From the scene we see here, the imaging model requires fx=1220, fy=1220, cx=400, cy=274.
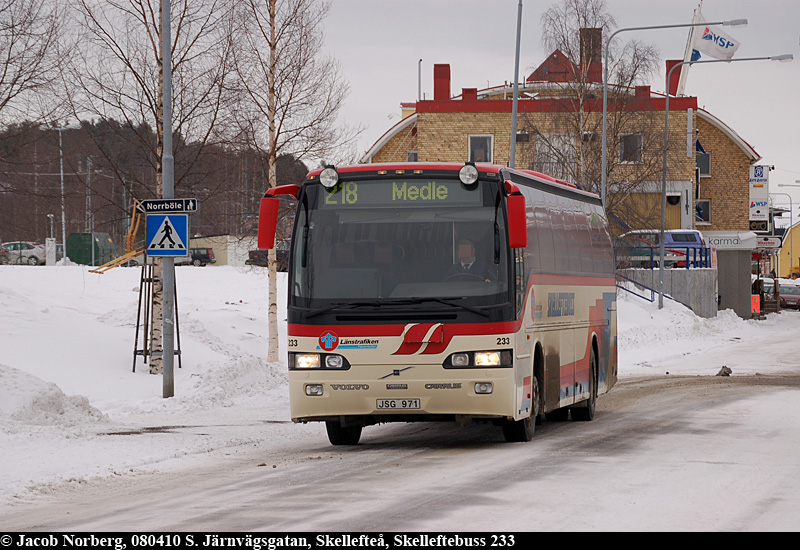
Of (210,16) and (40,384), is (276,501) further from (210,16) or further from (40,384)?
(210,16)

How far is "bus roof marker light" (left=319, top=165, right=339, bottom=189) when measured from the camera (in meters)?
13.1

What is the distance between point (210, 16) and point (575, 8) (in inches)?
1051

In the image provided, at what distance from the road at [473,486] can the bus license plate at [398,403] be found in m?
0.51

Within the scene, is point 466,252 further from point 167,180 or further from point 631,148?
point 631,148

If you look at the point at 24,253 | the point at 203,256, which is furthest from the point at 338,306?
the point at 203,256

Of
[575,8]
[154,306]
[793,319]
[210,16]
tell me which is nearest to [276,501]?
[154,306]

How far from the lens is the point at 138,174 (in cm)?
2216

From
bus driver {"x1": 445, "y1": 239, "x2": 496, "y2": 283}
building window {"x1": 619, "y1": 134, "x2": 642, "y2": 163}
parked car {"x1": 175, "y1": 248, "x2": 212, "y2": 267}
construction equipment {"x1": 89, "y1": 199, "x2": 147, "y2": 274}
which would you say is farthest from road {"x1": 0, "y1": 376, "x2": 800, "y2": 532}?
parked car {"x1": 175, "y1": 248, "x2": 212, "y2": 267}

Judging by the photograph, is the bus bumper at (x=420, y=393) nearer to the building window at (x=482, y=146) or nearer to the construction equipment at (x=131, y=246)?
the construction equipment at (x=131, y=246)

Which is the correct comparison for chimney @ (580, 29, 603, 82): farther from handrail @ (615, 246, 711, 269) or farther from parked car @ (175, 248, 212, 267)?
parked car @ (175, 248, 212, 267)

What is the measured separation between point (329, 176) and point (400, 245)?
1.09 metres

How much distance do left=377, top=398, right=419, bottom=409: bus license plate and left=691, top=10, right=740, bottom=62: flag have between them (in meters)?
59.5

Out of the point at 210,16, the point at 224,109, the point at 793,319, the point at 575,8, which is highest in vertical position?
the point at 575,8

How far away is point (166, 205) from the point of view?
61.0ft
